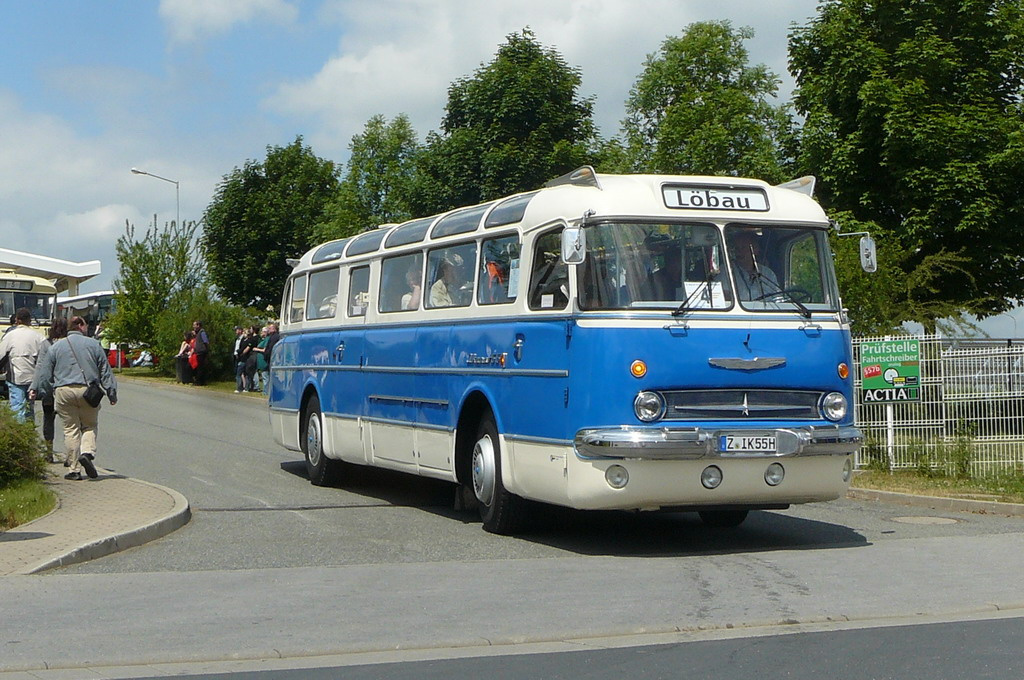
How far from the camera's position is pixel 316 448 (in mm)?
16719

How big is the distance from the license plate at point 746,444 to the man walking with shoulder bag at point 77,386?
7136mm

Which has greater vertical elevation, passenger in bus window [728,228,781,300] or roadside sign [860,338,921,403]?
passenger in bus window [728,228,781,300]

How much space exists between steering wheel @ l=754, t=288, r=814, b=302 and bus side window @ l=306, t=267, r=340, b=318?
6.71 m

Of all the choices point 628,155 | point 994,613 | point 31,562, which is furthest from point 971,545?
point 628,155

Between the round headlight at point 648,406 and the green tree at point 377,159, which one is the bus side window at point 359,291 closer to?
the round headlight at point 648,406

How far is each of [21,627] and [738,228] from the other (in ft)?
20.8

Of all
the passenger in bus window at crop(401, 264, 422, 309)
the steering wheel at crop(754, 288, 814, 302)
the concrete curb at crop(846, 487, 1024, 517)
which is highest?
the passenger in bus window at crop(401, 264, 422, 309)

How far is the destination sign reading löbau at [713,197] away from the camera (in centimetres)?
1142

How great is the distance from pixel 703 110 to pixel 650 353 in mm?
49533

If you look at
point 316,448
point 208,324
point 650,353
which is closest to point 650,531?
point 650,353

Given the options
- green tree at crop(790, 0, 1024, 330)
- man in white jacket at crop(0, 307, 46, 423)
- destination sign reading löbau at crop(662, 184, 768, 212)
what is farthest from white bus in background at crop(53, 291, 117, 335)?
destination sign reading löbau at crop(662, 184, 768, 212)

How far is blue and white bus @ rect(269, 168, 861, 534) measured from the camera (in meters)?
10.8

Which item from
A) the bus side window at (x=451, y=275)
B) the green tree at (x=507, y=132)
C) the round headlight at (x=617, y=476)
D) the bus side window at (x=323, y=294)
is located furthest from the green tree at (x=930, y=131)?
the round headlight at (x=617, y=476)

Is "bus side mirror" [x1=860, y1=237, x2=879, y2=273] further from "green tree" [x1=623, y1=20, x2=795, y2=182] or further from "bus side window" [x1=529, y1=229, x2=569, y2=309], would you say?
"green tree" [x1=623, y1=20, x2=795, y2=182]
